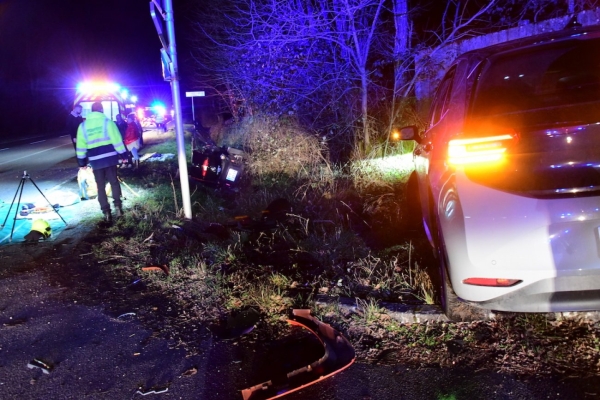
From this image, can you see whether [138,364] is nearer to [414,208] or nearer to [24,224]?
[414,208]

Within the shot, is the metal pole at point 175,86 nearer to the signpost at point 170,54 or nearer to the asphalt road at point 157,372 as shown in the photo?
the signpost at point 170,54

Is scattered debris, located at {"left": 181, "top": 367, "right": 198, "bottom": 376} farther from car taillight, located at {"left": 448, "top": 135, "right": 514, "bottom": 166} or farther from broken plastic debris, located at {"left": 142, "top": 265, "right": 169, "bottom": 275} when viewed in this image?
car taillight, located at {"left": 448, "top": 135, "right": 514, "bottom": 166}

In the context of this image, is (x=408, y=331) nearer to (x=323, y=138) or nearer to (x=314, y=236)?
(x=314, y=236)

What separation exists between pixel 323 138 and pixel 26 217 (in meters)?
5.71

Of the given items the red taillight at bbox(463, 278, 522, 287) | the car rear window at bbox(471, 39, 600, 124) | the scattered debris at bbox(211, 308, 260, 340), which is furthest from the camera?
the scattered debris at bbox(211, 308, 260, 340)

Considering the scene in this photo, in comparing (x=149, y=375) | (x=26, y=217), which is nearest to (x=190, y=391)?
(x=149, y=375)

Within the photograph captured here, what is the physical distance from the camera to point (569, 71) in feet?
9.95

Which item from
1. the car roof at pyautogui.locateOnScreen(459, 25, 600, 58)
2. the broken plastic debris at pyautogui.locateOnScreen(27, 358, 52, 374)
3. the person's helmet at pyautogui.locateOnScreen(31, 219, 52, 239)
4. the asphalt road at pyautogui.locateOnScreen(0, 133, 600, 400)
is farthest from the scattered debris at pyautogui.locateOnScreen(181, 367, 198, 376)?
the person's helmet at pyautogui.locateOnScreen(31, 219, 52, 239)

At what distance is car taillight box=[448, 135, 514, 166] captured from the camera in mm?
2582

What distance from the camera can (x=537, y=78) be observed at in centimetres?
305

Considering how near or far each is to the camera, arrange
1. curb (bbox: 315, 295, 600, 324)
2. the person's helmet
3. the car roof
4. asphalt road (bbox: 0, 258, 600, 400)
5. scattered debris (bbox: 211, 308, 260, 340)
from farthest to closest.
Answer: the person's helmet < scattered debris (bbox: 211, 308, 260, 340) < curb (bbox: 315, 295, 600, 324) < the car roof < asphalt road (bbox: 0, 258, 600, 400)

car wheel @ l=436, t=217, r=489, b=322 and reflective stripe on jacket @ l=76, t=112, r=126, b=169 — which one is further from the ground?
reflective stripe on jacket @ l=76, t=112, r=126, b=169

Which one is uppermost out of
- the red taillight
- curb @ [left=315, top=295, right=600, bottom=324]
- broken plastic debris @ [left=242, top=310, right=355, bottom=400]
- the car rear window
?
the car rear window

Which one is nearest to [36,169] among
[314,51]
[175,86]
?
[314,51]
